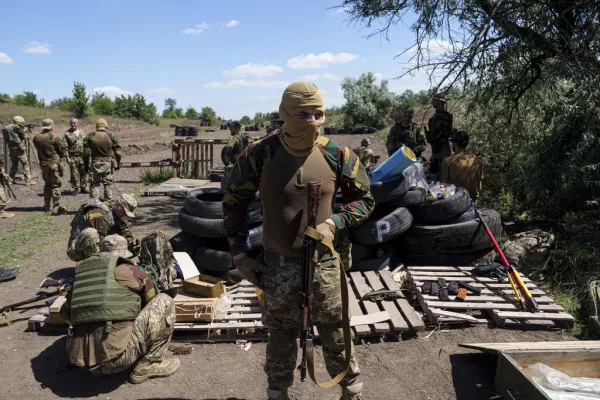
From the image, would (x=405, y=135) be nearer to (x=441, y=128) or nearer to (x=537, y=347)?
(x=441, y=128)

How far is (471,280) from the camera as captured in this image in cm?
497

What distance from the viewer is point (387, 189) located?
538 centimetres

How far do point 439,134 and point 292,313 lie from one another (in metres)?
6.68

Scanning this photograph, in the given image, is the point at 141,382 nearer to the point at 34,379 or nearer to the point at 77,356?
the point at 77,356

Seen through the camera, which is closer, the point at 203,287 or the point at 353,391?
the point at 353,391

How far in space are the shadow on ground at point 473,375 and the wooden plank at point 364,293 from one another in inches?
25.1

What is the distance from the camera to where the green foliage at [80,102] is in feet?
109

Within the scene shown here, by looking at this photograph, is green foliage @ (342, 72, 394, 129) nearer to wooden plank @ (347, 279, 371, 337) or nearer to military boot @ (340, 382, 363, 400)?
wooden plank @ (347, 279, 371, 337)

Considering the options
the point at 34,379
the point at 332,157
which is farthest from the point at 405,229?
the point at 34,379

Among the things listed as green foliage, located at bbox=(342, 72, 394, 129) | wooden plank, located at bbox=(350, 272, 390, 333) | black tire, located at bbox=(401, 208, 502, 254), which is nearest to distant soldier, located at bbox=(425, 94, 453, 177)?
black tire, located at bbox=(401, 208, 502, 254)

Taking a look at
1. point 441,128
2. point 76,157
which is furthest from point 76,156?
point 441,128

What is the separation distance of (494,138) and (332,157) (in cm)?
752

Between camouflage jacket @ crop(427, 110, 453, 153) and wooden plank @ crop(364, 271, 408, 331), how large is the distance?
13.9 ft

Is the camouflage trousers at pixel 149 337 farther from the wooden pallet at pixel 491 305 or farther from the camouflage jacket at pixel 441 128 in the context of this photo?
the camouflage jacket at pixel 441 128
